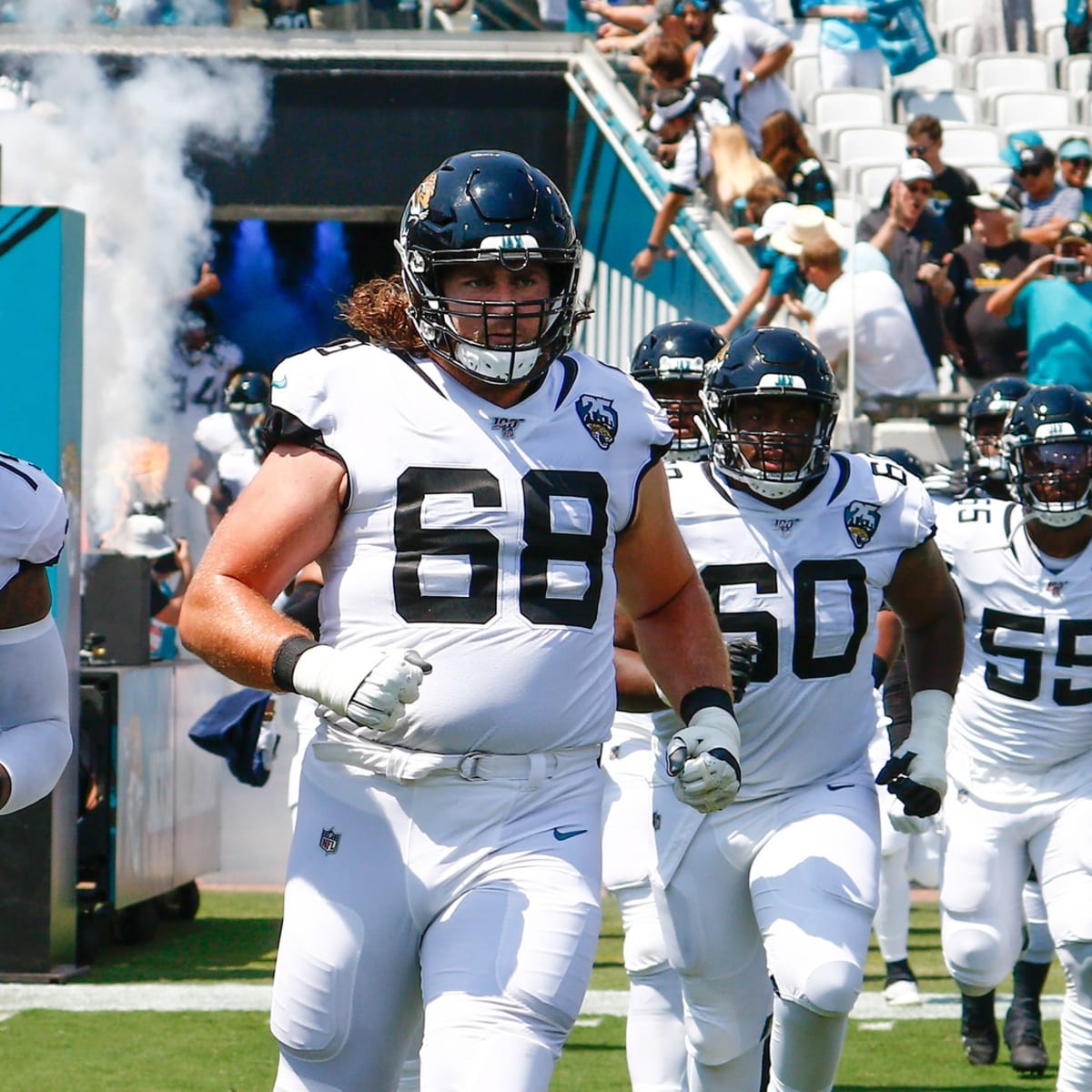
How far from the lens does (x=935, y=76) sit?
1427cm

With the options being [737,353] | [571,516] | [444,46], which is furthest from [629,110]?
[571,516]

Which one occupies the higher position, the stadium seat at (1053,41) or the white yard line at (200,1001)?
the stadium seat at (1053,41)

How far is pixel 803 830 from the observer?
14.5ft

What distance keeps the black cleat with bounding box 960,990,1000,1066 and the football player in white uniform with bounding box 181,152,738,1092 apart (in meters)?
3.66

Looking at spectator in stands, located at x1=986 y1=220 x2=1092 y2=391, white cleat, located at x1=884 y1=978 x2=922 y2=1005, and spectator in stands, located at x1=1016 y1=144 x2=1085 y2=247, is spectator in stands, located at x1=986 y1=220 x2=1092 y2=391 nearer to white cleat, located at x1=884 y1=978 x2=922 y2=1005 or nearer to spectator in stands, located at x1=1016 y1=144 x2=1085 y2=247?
spectator in stands, located at x1=1016 y1=144 x2=1085 y2=247

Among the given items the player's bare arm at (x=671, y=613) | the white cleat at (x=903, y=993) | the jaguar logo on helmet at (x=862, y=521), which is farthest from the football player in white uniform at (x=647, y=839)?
the white cleat at (x=903, y=993)

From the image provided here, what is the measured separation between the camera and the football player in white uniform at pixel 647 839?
4.91m

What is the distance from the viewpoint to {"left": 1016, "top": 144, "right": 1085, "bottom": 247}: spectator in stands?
11523 mm

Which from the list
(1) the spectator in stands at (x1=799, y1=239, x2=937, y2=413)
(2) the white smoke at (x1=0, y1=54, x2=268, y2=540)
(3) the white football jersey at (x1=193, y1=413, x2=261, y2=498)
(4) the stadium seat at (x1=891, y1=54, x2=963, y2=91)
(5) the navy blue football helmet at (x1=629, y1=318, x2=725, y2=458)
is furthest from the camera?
(4) the stadium seat at (x1=891, y1=54, x2=963, y2=91)

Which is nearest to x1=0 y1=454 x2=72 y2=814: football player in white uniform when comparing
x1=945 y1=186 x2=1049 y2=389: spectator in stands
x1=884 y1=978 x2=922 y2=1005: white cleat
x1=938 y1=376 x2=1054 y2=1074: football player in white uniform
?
x1=938 y1=376 x2=1054 y2=1074: football player in white uniform

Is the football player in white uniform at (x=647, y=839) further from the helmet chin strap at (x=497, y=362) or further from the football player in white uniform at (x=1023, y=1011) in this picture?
the helmet chin strap at (x=497, y=362)

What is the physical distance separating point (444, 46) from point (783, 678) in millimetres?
8709

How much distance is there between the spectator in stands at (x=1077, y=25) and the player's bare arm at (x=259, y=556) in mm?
12269

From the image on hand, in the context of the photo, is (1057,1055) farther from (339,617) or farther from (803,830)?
(339,617)
